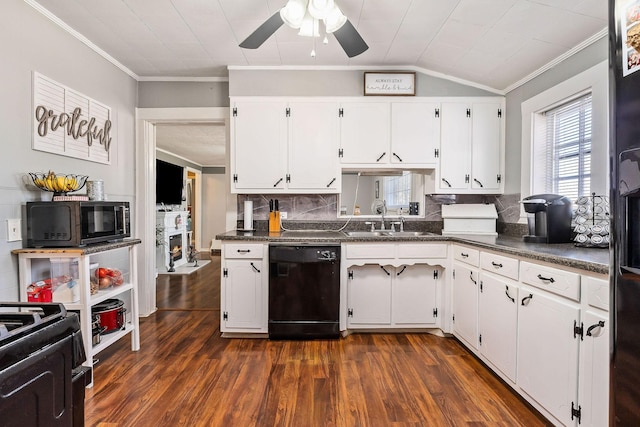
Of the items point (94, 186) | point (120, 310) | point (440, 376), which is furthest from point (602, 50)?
point (120, 310)

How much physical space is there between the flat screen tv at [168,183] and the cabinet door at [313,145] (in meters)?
3.81

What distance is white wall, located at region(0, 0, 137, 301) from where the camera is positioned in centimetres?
190

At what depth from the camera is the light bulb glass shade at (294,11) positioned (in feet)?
5.70

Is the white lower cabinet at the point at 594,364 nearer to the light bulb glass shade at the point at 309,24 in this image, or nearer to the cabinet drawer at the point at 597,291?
the cabinet drawer at the point at 597,291

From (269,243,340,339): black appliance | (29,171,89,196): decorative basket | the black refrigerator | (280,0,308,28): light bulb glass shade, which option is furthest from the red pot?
the black refrigerator

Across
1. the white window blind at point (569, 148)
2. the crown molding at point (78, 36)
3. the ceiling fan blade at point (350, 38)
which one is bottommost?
the white window blind at point (569, 148)

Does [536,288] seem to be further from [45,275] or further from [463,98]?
[45,275]

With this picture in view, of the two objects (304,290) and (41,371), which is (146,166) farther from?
A: (41,371)

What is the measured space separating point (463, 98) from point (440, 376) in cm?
242

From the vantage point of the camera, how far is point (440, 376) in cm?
217

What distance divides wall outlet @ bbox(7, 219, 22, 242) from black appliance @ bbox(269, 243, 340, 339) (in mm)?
1590

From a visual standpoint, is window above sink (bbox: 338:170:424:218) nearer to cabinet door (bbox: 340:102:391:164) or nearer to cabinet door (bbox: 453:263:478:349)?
→ cabinet door (bbox: 340:102:391:164)

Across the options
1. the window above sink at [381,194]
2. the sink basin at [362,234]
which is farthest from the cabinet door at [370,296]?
the window above sink at [381,194]

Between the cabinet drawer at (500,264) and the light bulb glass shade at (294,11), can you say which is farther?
the cabinet drawer at (500,264)
